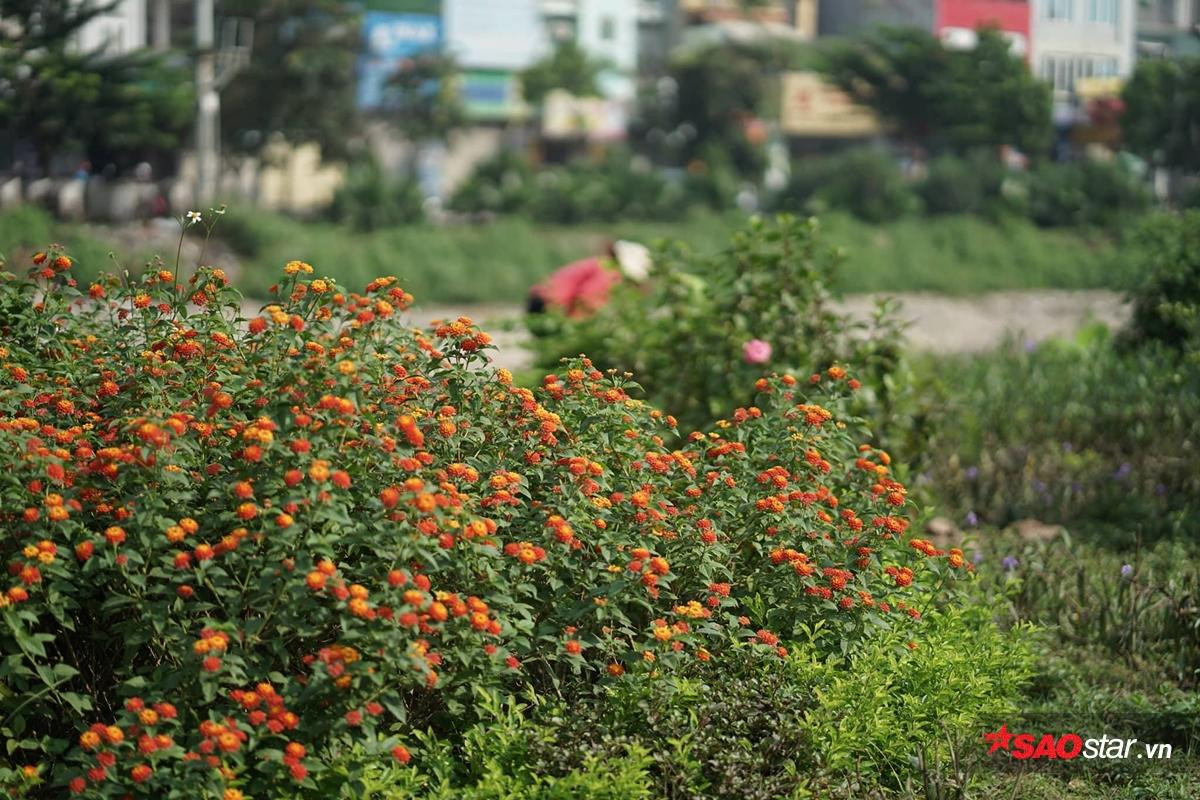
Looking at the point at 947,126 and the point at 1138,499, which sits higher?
the point at 947,126

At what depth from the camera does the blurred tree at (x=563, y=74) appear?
45.8 meters

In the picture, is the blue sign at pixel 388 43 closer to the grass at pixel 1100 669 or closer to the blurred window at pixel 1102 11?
the blurred window at pixel 1102 11

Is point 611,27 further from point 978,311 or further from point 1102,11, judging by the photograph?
point 978,311

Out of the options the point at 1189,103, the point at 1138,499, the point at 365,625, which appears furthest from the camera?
the point at 1189,103

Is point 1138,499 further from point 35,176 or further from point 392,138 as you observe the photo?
point 392,138

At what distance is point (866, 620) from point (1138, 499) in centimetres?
345

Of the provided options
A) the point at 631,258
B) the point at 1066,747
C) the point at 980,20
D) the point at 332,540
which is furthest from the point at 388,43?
the point at 332,540

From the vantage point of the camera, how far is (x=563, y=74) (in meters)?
46.2

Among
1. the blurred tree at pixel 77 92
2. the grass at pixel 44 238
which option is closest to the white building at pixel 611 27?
the blurred tree at pixel 77 92

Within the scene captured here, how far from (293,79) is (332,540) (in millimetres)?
29315

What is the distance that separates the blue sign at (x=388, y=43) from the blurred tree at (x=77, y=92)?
1256cm

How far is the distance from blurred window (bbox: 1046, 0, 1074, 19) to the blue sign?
46.0 ft

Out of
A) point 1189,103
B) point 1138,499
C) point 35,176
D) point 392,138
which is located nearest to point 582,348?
point 1138,499

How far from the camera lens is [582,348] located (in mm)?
7125
